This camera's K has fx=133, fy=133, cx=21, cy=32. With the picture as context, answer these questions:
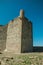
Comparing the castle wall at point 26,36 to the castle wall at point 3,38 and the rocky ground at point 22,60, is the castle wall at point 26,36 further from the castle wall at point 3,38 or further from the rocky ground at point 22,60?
the rocky ground at point 22,60

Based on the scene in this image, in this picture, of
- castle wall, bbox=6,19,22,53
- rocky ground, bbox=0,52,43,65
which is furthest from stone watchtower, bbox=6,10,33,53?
rocky ground, bbox=0,52,43,65

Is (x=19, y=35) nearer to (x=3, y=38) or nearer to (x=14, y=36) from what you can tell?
(x=14, y=36)

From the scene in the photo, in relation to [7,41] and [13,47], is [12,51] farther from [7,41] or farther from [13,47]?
[7,41]

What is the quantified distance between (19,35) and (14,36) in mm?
804

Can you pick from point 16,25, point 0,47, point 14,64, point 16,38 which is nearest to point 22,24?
point 16,25

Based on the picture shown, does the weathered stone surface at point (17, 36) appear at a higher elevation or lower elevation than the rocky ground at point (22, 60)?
higher

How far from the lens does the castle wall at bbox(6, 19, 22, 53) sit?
55.7ft

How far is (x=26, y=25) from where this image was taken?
1833 centimetres

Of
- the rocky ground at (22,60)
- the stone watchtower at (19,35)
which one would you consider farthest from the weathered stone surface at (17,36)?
the rocky ground at (22,60)

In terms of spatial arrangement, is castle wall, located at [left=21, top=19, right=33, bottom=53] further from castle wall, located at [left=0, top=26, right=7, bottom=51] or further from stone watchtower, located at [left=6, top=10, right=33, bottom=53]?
castle wall, located at [left=0, top=26, right=7, bottom=51]

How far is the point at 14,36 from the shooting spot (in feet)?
57.9

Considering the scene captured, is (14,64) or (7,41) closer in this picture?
(14,64)

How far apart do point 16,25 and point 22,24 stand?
0.87 m

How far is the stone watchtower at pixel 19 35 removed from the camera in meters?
17.0
